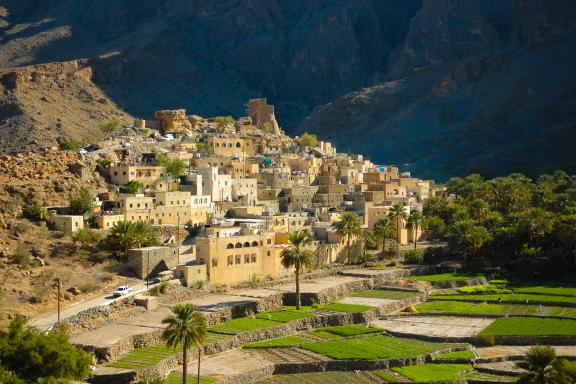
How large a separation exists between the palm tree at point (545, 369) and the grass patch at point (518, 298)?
26570mm

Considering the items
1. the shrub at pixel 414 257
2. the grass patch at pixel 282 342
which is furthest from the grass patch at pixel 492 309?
the grass patch at pixel 282 342

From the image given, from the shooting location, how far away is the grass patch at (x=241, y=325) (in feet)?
178

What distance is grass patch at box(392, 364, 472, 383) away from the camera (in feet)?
163

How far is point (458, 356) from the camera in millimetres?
53562

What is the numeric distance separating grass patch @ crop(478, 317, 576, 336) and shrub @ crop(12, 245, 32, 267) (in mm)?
23598

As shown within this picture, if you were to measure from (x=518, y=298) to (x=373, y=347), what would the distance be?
15.3 metres

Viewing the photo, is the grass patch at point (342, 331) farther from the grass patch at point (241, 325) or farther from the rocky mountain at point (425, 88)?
the rocky mountain at point (425, 88)

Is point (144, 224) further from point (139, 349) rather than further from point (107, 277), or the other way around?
point (139, 349)

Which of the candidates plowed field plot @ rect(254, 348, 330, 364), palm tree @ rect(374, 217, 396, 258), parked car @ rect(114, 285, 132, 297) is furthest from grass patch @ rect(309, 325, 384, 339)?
palm tree @ rect(374, 217, 396, 258)

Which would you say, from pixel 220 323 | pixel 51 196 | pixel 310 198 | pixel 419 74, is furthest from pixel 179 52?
pixel 220 323

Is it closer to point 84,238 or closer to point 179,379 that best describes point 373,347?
point 179,379

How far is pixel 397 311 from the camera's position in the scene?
6338 cm

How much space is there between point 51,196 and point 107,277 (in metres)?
11.7

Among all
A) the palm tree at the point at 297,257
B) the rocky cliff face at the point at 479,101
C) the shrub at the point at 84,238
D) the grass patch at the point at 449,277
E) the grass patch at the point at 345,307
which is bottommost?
the grass patch at the point at 345,307
